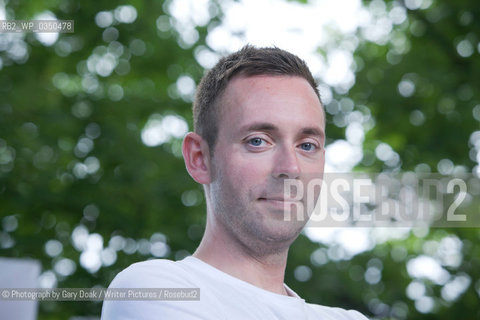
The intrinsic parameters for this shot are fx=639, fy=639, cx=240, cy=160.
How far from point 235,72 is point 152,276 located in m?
0.63

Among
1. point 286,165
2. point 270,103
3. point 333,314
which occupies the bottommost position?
point 333,314

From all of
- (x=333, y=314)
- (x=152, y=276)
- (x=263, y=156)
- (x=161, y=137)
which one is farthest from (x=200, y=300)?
(x=161, y=137)

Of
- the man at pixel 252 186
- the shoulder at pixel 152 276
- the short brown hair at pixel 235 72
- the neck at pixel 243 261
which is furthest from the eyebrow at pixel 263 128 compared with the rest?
the shoulder at pixel 152 276

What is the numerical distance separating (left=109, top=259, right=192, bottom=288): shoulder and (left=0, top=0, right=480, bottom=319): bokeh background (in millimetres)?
3548

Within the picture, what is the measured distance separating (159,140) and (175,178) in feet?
2.39

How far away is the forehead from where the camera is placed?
5.54 ft

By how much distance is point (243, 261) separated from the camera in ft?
5.65

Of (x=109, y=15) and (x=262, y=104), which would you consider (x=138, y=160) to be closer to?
(x=109, y=15)

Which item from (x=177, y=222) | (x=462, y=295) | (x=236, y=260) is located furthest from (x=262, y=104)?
(x=462, y=295)

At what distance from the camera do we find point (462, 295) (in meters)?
5.22

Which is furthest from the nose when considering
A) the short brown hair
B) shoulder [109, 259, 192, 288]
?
shoulder [109, 259, 192, 288]

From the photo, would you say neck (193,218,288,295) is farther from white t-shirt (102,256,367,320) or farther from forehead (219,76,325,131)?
forehead (219,76,325,131)

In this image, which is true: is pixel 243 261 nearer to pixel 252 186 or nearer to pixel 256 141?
pixel 252 186

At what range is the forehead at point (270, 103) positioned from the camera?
169 centimetres
